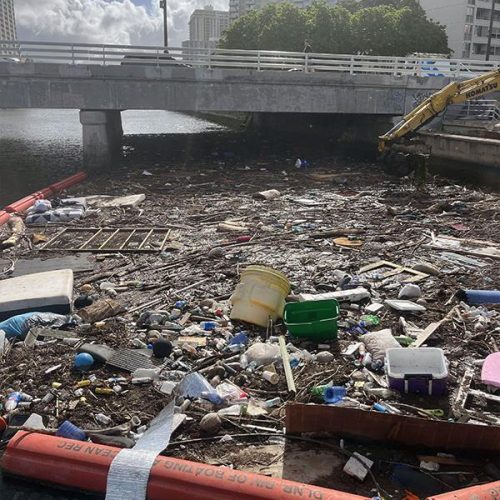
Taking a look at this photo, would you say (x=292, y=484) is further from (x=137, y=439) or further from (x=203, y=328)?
(x=203, y=328)

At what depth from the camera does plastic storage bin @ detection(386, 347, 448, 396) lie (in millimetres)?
4707

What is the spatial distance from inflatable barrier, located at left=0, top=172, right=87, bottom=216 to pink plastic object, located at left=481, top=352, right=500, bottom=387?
11178 mm

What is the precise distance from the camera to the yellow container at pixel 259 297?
616cm

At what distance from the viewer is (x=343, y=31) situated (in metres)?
41.3

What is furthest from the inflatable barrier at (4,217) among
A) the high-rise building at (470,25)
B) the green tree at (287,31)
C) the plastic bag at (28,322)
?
the high-rise building at (470,25)

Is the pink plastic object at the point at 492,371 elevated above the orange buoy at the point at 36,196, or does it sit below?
above

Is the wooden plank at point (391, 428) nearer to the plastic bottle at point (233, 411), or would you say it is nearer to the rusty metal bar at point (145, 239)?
the plastic bottle at point (233, 411)

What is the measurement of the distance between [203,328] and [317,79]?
16949 mm

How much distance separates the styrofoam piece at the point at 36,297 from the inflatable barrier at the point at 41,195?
246 inches

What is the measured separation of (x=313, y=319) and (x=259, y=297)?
2.38 feet

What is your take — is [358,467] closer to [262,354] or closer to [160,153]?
[262,354]

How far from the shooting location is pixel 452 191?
1517cm

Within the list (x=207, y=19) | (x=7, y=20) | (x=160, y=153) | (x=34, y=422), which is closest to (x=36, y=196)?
(x=160, y=153)

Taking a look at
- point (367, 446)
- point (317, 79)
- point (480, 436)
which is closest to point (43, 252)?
point (367, 446)
